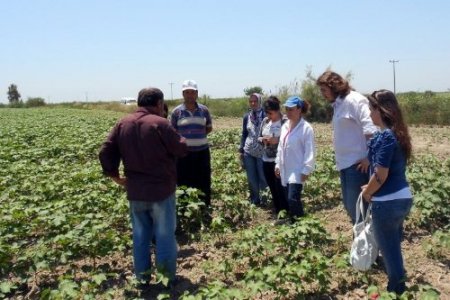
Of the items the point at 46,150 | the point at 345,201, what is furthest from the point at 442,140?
the point at 345,201

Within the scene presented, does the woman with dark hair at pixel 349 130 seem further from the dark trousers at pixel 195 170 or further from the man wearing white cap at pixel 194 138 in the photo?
the dark trousers at pixel 195 170

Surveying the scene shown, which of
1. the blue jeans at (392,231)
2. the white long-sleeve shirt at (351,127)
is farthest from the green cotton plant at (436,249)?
the blue jeans at (392,231)

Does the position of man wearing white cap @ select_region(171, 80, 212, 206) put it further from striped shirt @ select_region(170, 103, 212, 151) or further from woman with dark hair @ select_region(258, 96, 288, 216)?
woman with dark hair @ select_region(258, 96, 288, 216)

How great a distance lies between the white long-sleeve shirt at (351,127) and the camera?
424cm

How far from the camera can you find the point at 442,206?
18.9 ft

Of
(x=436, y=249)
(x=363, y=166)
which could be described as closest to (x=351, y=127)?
(x=363, y=166)

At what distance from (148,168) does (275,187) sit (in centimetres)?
277

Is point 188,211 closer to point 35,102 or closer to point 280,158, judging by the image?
point 280,158

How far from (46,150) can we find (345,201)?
1029 cm

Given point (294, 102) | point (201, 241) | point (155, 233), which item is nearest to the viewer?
point (155, 233)

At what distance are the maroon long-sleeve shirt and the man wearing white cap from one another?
181cm

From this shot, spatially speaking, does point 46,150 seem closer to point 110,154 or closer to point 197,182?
point 197,182

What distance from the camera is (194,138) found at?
6090 millimetres

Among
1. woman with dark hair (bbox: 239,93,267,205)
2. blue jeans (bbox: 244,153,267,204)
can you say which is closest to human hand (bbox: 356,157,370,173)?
woman with dark hair (bbox: 239,93,267,205)
